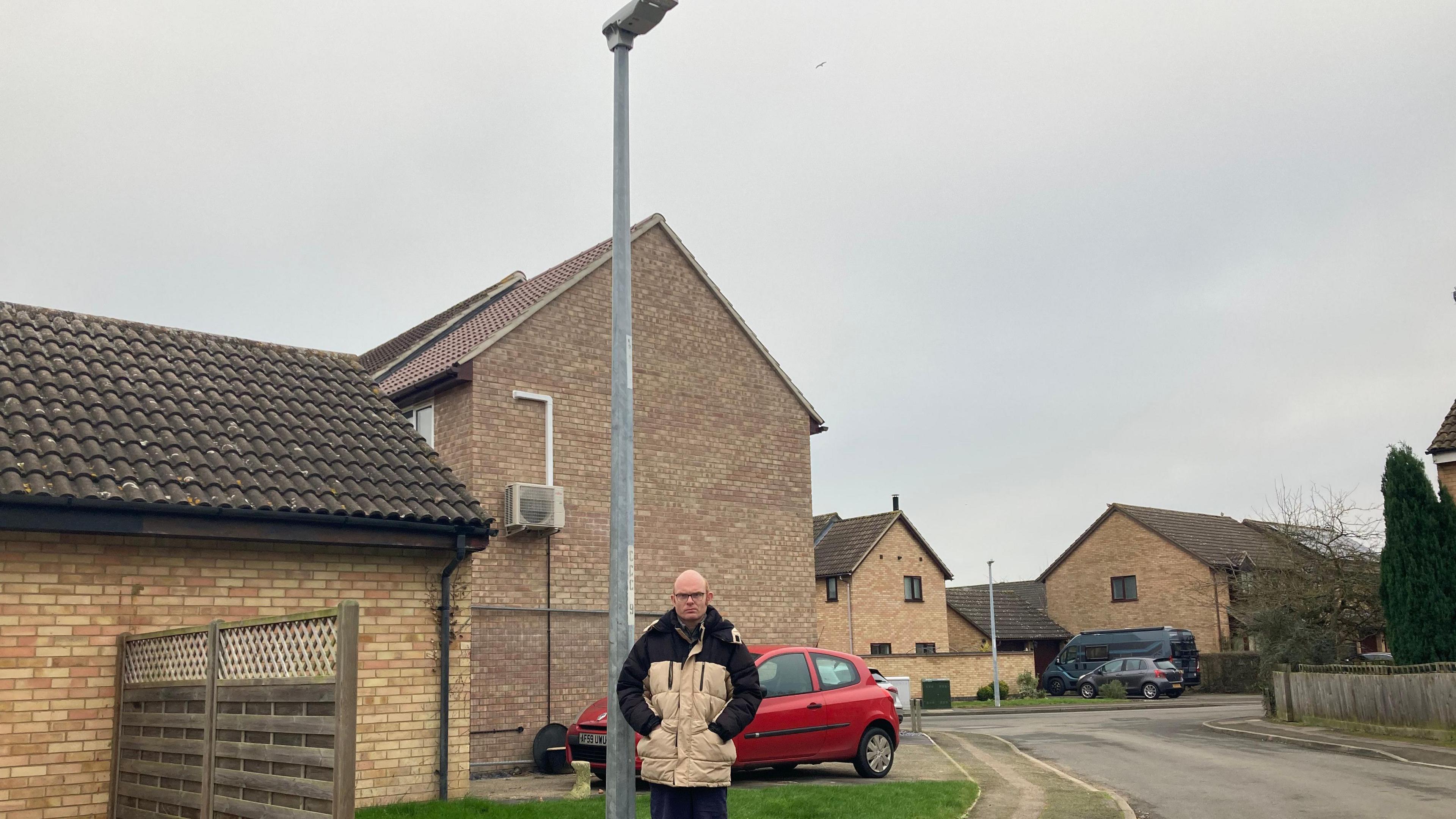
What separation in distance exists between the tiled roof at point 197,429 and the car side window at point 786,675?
4.23 metres

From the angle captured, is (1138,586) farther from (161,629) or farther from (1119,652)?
(161,629)

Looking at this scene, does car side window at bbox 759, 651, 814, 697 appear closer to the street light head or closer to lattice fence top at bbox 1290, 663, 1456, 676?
the street light head

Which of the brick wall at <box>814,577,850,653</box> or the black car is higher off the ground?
the brick wall at <box>814,577,850,653</box>

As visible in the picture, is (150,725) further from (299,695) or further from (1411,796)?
(1411,796)

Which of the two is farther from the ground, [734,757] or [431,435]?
[431,435]

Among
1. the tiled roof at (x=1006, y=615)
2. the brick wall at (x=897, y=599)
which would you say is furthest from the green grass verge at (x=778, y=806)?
the tiled roof at (x=1006, y=615)

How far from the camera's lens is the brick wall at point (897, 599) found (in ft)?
138

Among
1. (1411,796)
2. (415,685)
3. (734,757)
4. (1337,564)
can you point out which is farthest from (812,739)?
(1337,564)

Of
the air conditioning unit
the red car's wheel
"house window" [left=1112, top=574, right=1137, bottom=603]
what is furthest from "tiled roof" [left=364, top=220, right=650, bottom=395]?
"house window" [left=1112, top=574, right=1137, bottom=603]

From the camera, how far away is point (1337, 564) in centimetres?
2648

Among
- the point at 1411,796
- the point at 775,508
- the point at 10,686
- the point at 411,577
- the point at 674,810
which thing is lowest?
the point at 1411,796

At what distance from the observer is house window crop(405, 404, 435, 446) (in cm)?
1894

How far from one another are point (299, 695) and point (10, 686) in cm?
405

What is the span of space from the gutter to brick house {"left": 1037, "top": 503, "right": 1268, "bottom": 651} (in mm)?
38979
